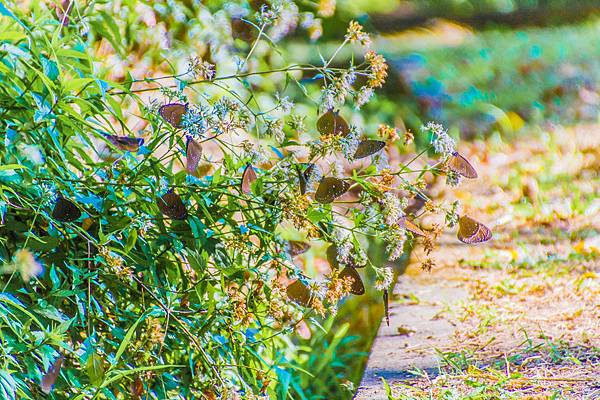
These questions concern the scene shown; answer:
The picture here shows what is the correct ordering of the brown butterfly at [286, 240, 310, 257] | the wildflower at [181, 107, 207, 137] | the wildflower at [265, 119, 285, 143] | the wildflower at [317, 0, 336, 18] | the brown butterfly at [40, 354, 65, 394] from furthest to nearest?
the wildflower at [317, 0, 336, 18], the brown butterfly at [286, 240, 310, 257], the wildflower at [265, 119, 285, 143], the wildflower at [181, 107, 207, 137], the brown butterfly at [40, 354, 65, 394]

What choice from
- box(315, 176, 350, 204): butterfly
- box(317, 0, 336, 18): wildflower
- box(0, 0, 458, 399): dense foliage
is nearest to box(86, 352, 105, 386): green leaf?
box(0, 0, 458, 399): dense foliage

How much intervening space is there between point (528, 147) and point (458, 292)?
8.93ft

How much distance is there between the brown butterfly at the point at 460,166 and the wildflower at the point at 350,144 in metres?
0.20

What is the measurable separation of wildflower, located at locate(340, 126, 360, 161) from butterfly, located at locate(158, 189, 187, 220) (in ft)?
1.09

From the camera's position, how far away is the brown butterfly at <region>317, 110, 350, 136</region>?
5.36 feet

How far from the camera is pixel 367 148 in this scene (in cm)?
155

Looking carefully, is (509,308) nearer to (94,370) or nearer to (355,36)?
(355,36)

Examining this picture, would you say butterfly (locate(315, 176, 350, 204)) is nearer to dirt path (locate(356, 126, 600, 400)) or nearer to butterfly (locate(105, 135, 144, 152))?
butterfly (locate(105, 135, 144, 152))

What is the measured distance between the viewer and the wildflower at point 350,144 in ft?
5.05

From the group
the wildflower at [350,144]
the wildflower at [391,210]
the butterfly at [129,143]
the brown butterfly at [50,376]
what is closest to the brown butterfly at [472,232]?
the wildflower at [391,210]

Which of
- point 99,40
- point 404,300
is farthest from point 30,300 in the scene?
point 99,40

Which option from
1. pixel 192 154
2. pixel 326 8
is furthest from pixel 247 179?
pixel 326 8

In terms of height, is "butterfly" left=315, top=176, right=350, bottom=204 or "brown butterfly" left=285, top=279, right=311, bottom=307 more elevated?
"butterfly" left=315, top=176, right=350, bottom=204

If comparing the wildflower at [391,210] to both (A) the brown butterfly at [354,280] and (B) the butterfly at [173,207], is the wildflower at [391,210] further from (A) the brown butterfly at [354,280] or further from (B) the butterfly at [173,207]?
(B) the butterfly at [173,207]
